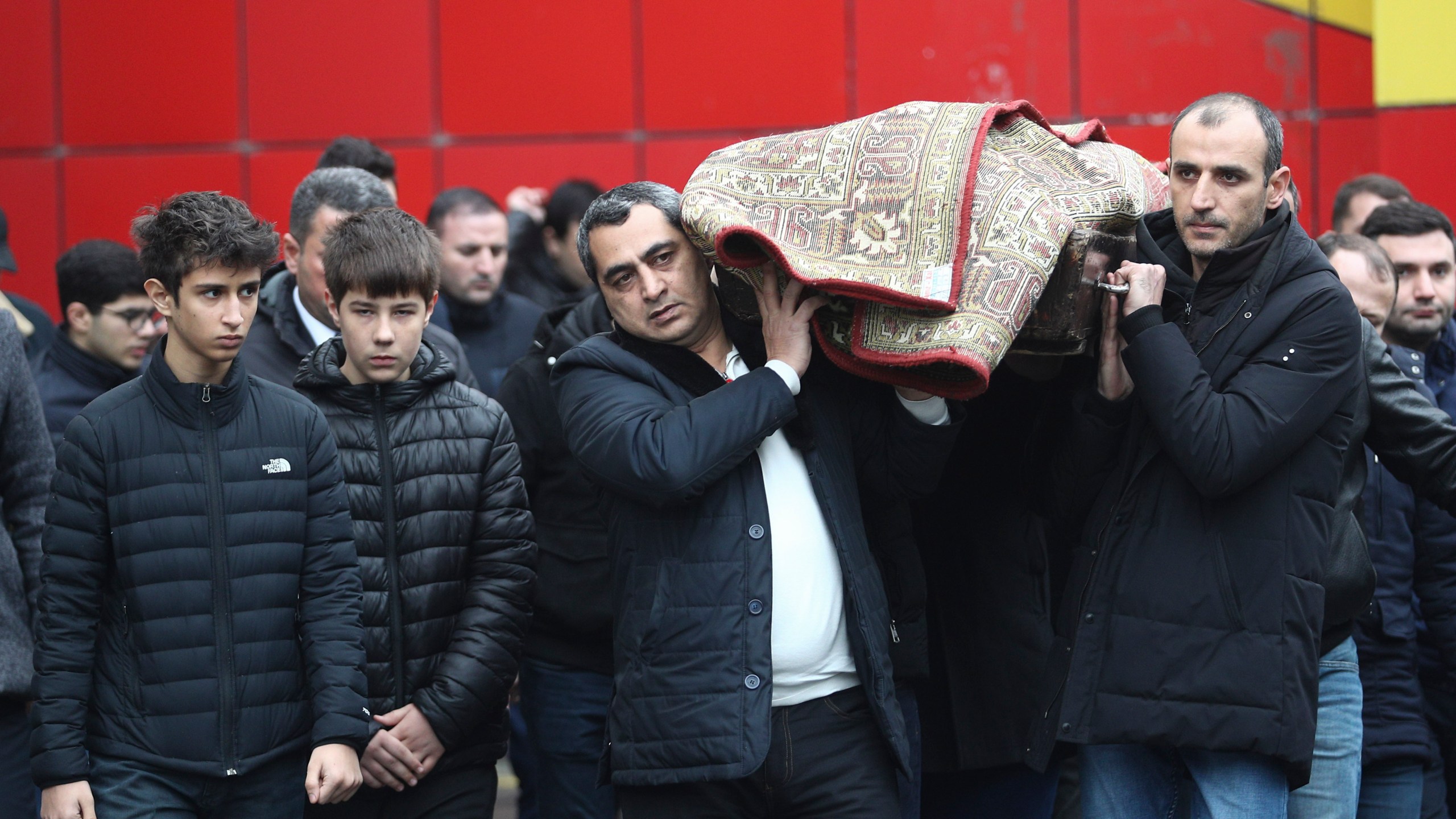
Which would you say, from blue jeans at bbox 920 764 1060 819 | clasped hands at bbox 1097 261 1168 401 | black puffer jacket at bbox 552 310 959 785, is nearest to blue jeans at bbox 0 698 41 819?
black puffer jacket at bbox 552 310 959 785

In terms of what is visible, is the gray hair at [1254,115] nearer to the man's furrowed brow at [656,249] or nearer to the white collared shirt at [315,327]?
the man's furrowed brow at [656,249]

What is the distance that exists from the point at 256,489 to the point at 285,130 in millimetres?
4871

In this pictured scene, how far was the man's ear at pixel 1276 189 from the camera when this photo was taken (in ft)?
9.38

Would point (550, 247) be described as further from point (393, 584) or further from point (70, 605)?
point (70, 605)

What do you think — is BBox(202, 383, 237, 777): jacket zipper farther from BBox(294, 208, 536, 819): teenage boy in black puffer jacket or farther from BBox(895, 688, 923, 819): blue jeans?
BBox(895, 688, 923, 819): blue jeans

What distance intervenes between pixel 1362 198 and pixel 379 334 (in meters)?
3.66

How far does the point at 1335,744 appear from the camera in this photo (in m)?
3.09

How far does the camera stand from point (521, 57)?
24.1 ft

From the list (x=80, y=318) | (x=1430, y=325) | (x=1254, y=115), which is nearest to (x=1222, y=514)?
(x=1254, y=115)

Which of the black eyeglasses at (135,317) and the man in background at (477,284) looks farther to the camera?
the man in background at (477,284)

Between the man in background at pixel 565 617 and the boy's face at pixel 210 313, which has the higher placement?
the boy's face at pixel 210 313

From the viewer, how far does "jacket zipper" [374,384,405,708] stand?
3.20 m

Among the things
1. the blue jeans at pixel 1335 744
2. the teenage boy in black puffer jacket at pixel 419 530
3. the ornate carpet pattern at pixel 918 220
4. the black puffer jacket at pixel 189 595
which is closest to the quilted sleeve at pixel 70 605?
the black puffer jacket at pixel 189 595

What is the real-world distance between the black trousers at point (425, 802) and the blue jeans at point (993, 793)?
1.08 meters
